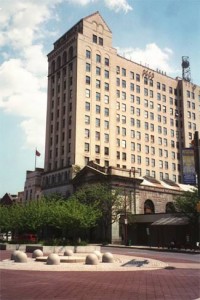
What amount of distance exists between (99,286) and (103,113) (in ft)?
230

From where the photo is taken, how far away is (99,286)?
15719 millimetres

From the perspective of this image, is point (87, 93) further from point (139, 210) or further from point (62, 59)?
point (139, 210)

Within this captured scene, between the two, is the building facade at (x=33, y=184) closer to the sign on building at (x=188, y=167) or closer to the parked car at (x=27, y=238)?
the parked car at (x=27, y=238)

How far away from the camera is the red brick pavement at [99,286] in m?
13.2

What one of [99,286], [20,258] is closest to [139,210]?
Answer: [20,258]

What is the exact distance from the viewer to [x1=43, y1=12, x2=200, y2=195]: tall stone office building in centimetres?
8100

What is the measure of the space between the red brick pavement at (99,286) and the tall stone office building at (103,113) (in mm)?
57387

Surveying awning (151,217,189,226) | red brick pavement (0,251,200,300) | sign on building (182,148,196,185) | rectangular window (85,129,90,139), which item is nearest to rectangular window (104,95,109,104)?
rectangular window (85,129,90,139)

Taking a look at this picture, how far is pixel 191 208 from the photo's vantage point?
4828 centimetres

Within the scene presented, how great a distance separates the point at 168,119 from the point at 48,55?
36522 mm

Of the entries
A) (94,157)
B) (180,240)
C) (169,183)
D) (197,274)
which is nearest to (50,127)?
(94,157)

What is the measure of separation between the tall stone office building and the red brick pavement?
57387mm

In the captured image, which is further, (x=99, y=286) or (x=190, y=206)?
(x=190, y=206)

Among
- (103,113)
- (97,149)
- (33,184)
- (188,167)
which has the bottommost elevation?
(188,167)
